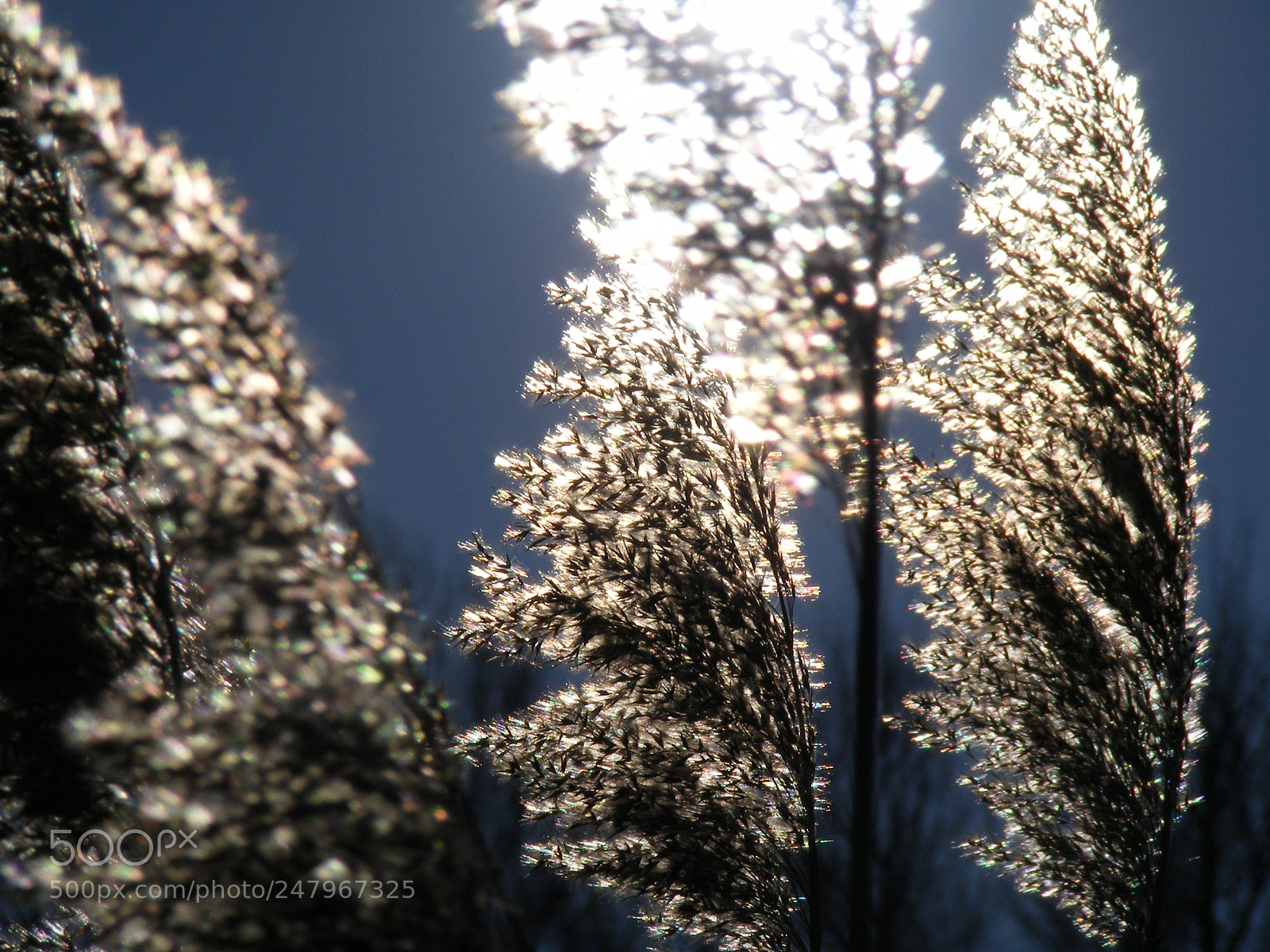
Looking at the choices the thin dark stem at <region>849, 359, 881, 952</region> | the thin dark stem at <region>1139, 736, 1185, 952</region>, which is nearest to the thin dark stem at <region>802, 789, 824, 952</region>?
the thin dark stem at <region>849, 359, 881, 952</region>

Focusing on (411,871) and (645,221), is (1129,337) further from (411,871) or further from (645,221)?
(411,871)

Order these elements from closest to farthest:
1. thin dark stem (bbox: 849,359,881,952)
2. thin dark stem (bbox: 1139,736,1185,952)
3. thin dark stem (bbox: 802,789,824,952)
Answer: thin dark stem (bbox: 849,359,881,952), thin dark stem (bbox: 802,789,824,952), thin dark stem (bbox: 1139,736,1185,952)

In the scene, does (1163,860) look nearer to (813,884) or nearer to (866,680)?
(813,884)

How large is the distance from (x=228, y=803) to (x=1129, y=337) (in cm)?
346

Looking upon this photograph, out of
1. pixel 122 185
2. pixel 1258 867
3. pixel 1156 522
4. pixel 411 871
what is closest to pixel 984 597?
pixel 1156 522

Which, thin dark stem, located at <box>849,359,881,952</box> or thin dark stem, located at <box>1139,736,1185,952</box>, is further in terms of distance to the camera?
thin dark stem, located at <box>1139,736,1185,952</box>

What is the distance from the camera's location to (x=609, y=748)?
10.6ft

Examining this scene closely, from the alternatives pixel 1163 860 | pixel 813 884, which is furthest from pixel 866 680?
pixel 1163 860

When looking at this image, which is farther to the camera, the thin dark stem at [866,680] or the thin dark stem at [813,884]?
the thin dark stem at [813,884]

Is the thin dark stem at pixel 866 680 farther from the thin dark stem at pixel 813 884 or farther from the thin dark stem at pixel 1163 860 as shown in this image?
the thin dark stem at pixel 1163 860

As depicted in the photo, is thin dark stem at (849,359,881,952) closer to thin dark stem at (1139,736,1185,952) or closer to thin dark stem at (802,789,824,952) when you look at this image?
thin dark stem at (802,789,824,952)

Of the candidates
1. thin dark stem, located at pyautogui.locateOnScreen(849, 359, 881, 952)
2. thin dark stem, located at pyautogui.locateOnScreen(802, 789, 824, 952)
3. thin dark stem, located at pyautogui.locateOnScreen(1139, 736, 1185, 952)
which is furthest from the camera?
thin dark stem, located at pyautogui.locateOnScreen(1139, 736, 1185, 952)

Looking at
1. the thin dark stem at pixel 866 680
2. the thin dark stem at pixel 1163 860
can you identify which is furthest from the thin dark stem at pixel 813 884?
the thin dark stem at pixel 1163 860

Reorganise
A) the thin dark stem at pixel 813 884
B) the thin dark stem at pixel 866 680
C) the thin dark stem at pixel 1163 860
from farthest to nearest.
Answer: the thin dark stem at pixel 1163 860, the thin dark stem at pixel 813 884, the thin dark stem at pixel 866 680
